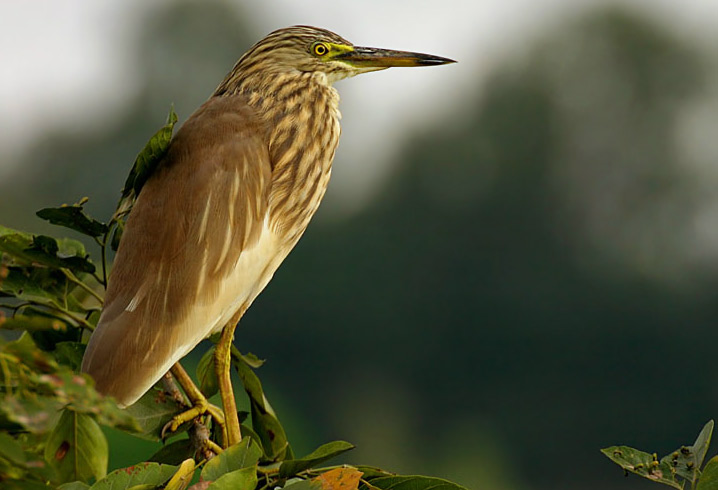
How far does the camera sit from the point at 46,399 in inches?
19.1

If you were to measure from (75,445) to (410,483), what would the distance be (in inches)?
14.2

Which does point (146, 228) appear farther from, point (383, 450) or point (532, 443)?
point (532, 443)

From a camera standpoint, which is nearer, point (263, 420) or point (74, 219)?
point (74, 219)

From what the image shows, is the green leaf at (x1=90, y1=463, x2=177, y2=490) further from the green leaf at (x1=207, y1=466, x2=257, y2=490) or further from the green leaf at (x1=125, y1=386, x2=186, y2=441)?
the green leaf at (x1=125, y1=386, x2=186, y2=441)

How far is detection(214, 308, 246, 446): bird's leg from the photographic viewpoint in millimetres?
1012

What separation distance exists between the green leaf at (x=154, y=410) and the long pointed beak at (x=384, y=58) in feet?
1.84

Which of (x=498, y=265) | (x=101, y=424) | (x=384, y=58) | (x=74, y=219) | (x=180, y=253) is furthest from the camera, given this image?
(x=498, y=265)

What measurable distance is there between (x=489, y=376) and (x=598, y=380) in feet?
6.18

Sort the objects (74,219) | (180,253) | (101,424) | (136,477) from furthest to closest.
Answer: (180,253)
(74,219)
(136,477)
(101,424)

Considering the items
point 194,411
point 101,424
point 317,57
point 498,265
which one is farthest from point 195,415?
point 498,265

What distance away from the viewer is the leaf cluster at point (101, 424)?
2.41 feet

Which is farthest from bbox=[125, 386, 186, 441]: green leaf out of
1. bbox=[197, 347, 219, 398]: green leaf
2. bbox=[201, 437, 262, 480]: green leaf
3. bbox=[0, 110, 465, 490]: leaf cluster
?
bbox=[201, 437, 262, 480]: green leaf

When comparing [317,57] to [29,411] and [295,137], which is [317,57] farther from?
[29,411]

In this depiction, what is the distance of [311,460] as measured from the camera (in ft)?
2.47
